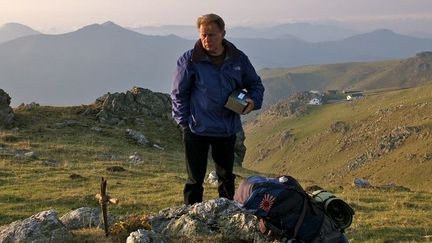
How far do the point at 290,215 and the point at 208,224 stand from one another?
75.0 inches

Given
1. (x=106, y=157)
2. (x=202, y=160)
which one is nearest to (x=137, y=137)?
(x=106, y=157)

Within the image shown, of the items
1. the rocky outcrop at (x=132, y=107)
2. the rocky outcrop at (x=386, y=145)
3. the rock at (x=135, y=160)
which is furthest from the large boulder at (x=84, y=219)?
the rocky outcrop at (x=386, y=145)

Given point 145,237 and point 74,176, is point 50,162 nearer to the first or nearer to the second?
point 74,176

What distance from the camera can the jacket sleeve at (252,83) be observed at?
30.0 feet

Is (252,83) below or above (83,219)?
above

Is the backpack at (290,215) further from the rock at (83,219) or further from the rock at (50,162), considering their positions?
the rock at (50,162)

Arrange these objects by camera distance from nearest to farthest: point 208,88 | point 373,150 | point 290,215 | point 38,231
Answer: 1. point 290,215
2. point 38,231
3. point 208,88
4. point 373,150

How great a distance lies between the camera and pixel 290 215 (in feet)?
24.4

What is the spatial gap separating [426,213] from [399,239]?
5.57m

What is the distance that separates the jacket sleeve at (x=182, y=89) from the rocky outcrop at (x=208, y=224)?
5.45ft

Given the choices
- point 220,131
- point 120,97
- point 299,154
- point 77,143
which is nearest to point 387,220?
point 220,131

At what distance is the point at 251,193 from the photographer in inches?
307

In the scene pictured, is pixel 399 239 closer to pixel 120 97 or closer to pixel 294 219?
pixel 294 219

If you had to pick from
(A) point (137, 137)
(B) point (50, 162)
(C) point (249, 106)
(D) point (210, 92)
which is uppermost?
(D) point (210, 92)
